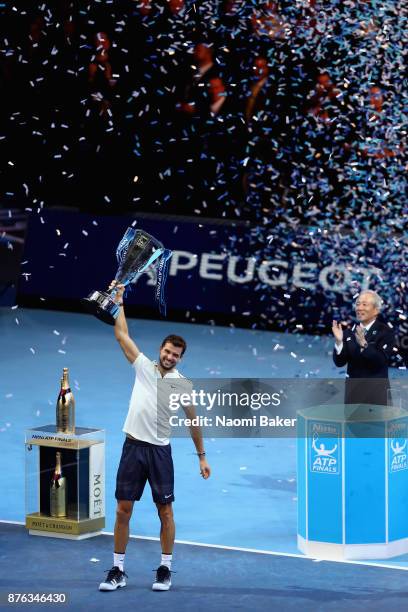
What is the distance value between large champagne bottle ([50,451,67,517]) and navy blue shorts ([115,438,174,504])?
1.33 m

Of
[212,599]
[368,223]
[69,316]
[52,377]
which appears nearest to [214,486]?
[212,599]

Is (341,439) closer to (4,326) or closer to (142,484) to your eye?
(142,484)

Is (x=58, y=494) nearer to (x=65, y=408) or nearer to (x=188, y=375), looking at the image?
(x=65, y=408)

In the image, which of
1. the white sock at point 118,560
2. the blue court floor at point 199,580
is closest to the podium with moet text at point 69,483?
the blue court floor at point 199,580

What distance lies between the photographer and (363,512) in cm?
1005

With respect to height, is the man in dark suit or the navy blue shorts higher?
the man in dark suit

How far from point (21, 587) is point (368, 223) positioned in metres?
10.1

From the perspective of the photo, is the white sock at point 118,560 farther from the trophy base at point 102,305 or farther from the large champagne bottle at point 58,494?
the trophy base at point 102,305

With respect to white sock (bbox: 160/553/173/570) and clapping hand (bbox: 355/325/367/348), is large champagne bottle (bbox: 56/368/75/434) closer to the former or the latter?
white sock (bbox: 160/553/173/570)

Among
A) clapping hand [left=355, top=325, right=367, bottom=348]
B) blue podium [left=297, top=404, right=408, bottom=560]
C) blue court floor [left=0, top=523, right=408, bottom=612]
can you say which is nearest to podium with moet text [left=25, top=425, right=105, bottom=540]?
blue court floor [left=0, top=523, right=408, bottom=612]

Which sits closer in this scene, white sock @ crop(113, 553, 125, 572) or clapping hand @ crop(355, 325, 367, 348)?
white sock @ crop(113, 553, 125, 572)

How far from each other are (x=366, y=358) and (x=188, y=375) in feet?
19.6

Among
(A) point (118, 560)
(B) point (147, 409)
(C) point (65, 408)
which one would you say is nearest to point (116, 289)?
(B) point (147, 409)

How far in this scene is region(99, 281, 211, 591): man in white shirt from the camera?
365 inches
